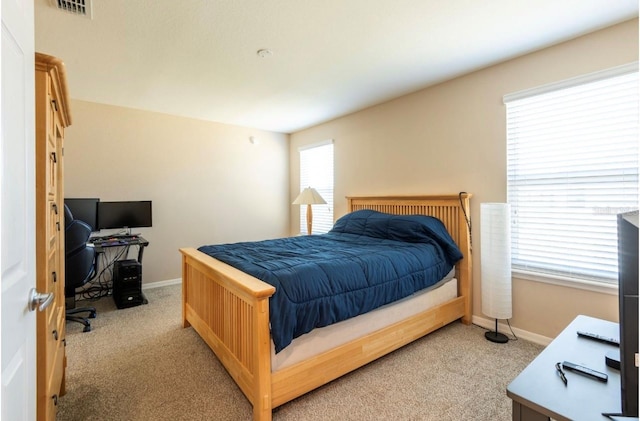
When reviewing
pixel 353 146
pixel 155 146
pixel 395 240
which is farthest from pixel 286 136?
pixel 395 240

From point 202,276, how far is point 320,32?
7.11 feet

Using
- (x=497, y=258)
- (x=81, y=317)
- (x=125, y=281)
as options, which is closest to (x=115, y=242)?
(x=125, y=281)

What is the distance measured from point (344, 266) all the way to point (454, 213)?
1.63m

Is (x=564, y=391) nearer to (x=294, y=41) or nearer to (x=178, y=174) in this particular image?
(x=294, y=41)

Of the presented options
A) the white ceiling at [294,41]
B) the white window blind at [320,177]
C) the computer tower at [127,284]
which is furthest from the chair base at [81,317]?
the white window blind at [320,177]

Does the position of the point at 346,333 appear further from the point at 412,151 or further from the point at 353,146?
the point at 353,146

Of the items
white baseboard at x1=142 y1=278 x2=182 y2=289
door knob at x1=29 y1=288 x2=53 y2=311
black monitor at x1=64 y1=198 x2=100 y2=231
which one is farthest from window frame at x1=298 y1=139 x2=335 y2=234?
door knob at x1=29 y1=288 x2=53 y2=311

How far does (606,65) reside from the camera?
2.21m

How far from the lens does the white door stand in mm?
742

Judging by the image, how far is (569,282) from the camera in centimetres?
239

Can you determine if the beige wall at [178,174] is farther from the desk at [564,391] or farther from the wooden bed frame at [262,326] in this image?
the desk at [564,391]

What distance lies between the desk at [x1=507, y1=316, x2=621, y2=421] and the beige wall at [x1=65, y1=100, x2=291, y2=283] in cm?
437

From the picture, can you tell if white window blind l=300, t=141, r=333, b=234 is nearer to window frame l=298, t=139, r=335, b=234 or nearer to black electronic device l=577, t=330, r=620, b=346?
window frame l=298, t=139, r=335, b=234

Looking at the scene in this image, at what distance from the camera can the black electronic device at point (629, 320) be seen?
2.54ft
